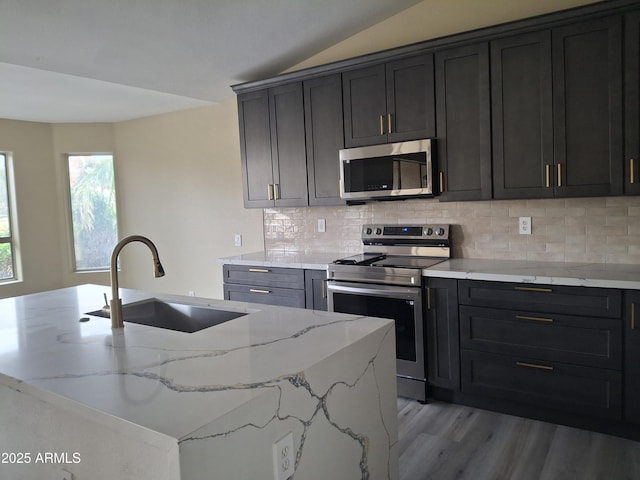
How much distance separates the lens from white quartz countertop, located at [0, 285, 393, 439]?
3.56 ft

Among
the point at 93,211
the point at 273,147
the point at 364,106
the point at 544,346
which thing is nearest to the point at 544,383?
the point at 544,346

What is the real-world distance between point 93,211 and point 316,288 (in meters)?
3.73

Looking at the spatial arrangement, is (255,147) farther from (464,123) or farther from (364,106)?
(464,123)

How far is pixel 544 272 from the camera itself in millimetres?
2742

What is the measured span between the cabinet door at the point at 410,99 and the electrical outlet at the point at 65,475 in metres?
2.75

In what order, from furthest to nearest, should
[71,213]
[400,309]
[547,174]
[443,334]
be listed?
1. [71,213]
2. [400,309]
3. [443,334]
4. [547,174]

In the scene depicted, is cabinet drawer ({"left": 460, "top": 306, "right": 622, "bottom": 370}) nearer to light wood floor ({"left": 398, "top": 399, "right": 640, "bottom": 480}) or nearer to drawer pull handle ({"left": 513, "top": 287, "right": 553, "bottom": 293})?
drawer pull handle ({"left": 513, "top": 287, "right": 553, "bottom": 293})

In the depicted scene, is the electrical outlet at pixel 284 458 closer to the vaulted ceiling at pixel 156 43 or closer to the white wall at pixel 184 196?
the vaulted ceiling at pixel 156 43

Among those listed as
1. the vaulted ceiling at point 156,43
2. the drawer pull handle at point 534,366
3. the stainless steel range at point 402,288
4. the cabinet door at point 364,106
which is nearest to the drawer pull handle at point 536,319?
the drawer pull handle at point 534,366

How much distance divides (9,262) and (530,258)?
17.7 feet

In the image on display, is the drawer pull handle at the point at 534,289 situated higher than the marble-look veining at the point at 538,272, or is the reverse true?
the marble-look veining at the point at 538,272

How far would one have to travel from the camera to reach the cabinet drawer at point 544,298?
2.50 m

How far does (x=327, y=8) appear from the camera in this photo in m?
3.31

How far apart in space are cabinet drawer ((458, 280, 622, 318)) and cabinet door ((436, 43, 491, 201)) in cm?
61
